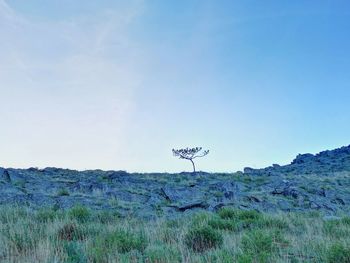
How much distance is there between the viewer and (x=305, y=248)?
10281mm

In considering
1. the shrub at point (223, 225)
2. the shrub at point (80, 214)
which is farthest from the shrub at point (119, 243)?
the shrub at point (80, 214)

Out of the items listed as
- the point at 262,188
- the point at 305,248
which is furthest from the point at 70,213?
the point at 262,188

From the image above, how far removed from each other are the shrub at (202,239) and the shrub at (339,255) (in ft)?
8.73

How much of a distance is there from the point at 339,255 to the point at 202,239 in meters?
3.27

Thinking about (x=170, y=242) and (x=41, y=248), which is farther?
(x=170, y=242)

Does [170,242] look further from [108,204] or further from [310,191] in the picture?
[310,191]

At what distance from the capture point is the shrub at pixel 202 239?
1059 centimetres

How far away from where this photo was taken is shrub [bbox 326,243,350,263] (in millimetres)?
8638

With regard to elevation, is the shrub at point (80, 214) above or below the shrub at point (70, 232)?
above

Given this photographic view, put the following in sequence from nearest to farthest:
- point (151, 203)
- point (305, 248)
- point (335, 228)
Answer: point (305, 248) → point (335, 228) → point (151, 203)

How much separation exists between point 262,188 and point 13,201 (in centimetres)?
1705

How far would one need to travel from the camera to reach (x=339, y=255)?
8.72 meters

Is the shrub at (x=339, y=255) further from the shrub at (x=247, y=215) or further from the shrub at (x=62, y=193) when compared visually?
the shrub at (x=62, y=193)

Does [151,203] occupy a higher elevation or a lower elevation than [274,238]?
higher
